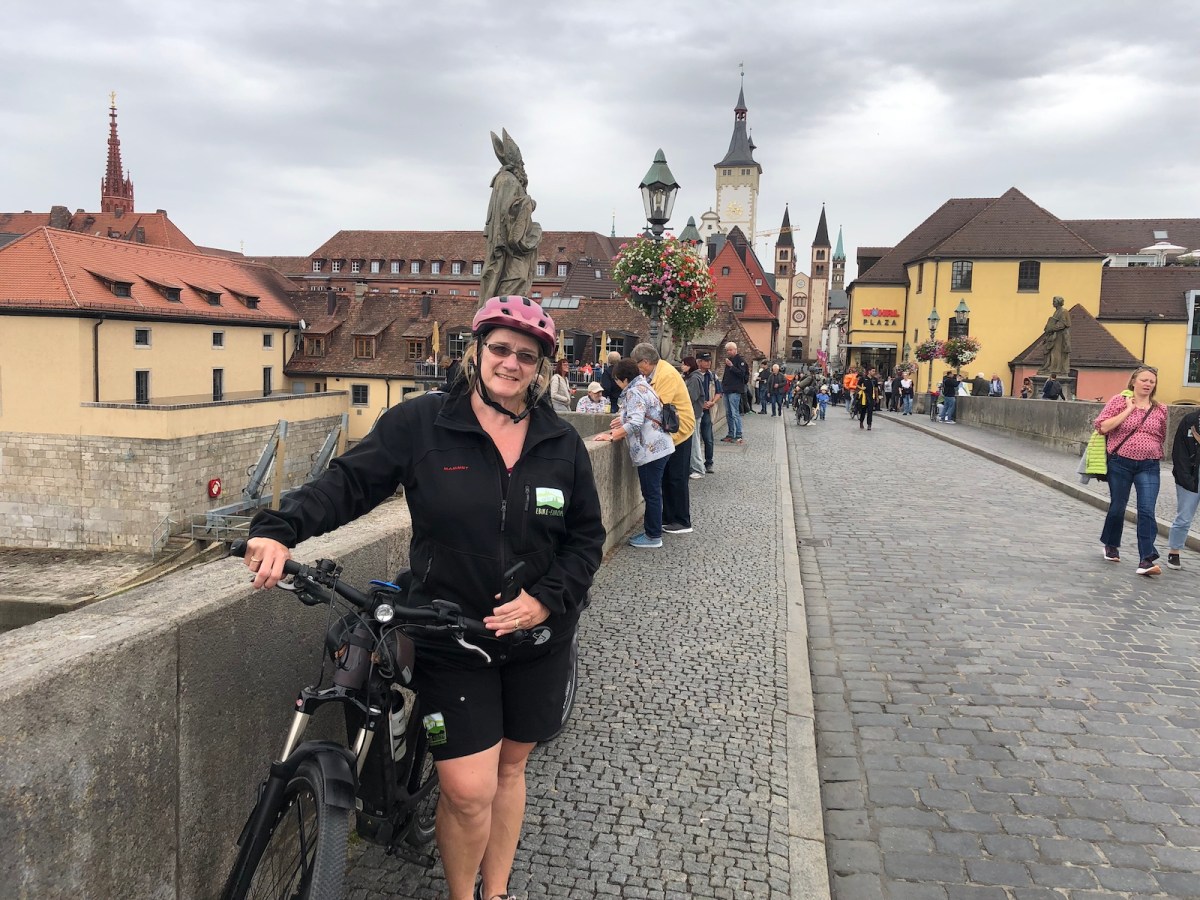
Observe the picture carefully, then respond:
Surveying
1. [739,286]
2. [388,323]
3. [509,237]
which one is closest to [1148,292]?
[739,286]

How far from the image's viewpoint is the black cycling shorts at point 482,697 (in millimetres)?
2824

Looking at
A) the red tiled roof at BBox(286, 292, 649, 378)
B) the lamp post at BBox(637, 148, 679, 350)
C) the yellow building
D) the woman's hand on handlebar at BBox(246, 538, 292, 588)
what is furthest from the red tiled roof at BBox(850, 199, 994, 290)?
the woman's hand on handlebar at BBox(246, 538, 292, 588)

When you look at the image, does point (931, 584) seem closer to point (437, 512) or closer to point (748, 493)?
point (748, 493)

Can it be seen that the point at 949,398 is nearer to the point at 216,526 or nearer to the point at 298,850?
the point at 216,526

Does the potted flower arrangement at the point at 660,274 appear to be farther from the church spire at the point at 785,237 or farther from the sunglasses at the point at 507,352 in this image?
the church spire at the point at 785,237

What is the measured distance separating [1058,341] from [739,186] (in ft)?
338

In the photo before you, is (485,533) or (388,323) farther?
(388,323)

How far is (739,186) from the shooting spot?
128250 millimetres

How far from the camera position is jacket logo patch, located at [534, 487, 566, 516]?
9.41ft

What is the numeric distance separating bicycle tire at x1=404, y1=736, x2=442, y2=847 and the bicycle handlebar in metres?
0.65

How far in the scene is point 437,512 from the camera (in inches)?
110

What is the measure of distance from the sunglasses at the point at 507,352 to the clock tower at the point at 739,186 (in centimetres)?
12805

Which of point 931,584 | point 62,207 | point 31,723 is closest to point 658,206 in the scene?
point 931,584

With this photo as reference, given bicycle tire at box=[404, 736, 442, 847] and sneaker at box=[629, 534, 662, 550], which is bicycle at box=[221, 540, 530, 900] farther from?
sneaker at box=[629, 534, 662, 550]
